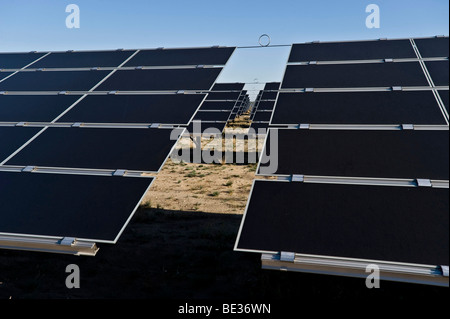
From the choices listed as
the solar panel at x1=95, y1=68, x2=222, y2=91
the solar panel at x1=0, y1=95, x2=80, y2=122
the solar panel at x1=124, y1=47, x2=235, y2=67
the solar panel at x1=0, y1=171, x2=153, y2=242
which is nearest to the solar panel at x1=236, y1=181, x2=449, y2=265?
the solar panel at x1=0, y1=171, x2=153, y2=242

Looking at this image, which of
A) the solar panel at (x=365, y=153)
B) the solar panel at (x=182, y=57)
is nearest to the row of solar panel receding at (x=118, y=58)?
the solar panel at (x=182, y=57)

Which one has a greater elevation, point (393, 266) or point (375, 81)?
point (375, 81)

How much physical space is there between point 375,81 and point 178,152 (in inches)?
666

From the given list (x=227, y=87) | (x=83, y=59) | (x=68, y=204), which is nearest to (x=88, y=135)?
(x=68, y=204)

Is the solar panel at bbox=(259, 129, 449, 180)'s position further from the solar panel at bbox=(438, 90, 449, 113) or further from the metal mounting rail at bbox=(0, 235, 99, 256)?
the metal mounting rail at bbox=(0, 235, 99, 256)

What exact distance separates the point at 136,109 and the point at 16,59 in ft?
25.0

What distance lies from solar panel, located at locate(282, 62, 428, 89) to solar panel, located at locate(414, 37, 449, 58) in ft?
2.95

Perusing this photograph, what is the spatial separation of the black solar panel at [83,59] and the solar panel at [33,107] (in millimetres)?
2332

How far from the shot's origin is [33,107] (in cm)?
842

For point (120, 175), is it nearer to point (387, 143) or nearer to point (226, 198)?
point (387, 143)

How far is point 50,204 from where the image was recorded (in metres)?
5.22

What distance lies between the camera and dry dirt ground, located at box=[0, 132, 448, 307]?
6.71 metres

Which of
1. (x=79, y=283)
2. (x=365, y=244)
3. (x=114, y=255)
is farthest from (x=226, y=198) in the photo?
(x=365, y=244)

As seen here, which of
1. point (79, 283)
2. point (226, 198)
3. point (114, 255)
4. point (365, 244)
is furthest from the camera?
point (226, 198)
